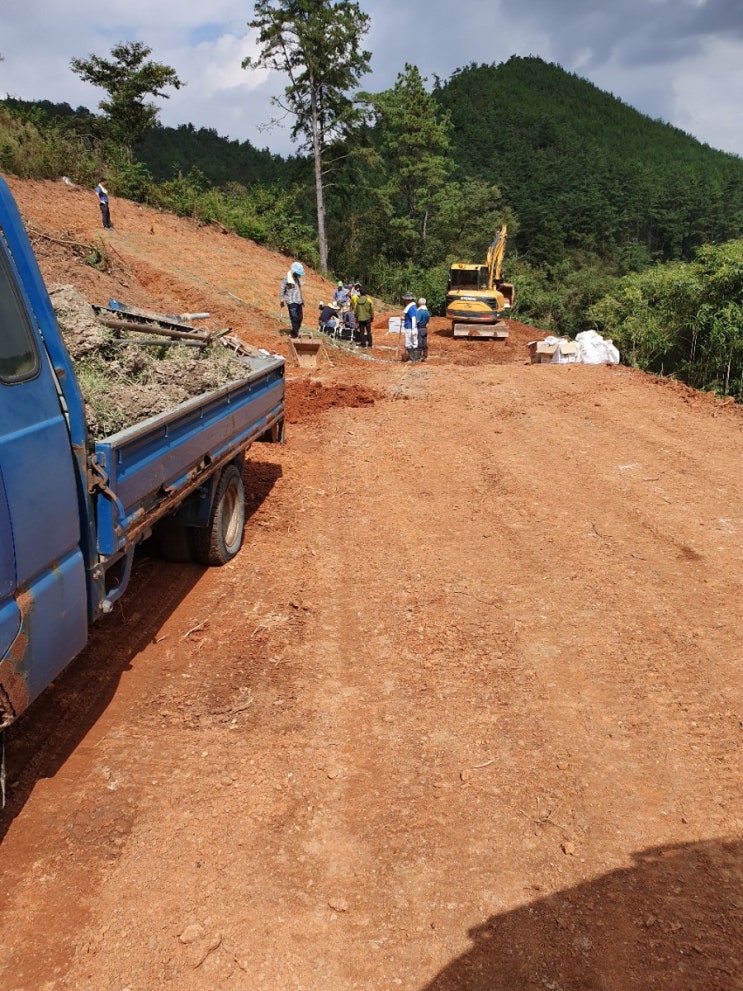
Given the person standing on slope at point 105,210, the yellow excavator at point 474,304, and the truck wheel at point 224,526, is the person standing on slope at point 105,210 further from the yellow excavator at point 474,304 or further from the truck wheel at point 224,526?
the truck wheel at point 224,526

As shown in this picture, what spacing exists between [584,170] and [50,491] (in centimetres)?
10693

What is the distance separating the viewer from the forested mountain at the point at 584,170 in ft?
258

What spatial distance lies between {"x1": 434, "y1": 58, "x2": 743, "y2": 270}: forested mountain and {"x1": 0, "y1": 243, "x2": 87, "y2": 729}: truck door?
73.8 metres

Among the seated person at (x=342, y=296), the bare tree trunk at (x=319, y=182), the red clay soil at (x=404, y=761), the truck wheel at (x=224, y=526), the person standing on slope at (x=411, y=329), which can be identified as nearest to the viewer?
the red clay soil at (x=404, y=761)

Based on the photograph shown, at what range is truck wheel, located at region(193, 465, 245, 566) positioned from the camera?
518 centimetres

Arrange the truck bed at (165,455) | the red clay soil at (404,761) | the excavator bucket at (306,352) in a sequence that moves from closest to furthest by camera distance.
→ the red clay soil at (404,761)
the truck bed at (165,455)
the excavator bucket at (306,352)

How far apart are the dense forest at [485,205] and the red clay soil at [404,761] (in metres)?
10.4

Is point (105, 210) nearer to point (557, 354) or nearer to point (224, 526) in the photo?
point (557, 354)

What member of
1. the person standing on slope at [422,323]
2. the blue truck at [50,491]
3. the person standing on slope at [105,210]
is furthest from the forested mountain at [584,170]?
the blue truck at [50,491]

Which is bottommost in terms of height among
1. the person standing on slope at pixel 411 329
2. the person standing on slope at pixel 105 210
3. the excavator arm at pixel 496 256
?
the person standing on slope at pixel 411 329

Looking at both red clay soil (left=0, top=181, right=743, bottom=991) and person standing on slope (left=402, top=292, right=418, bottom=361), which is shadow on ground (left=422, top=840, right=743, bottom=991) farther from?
person standing on slope (left=402, top=292, right=418, bottom=361)

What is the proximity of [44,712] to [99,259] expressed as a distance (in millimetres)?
14361

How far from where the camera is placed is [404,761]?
11.3ft

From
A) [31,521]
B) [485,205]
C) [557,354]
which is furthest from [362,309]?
[485,205]
